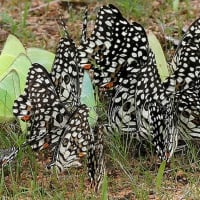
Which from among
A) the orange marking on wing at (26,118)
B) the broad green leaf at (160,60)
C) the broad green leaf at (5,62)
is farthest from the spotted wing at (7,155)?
the broad green leaf at (160,60)

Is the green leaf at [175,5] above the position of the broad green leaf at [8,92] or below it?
above

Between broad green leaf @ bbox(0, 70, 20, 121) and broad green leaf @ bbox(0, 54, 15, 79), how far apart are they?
0.24m

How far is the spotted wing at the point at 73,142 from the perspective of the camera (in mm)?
3650

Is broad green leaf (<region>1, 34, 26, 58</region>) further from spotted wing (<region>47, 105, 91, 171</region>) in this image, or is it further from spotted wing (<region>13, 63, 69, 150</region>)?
spotted wing (<region>47, 105, 91, 171</region>)

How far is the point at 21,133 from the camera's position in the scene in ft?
13.7

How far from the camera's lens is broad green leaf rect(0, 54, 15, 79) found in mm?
4595

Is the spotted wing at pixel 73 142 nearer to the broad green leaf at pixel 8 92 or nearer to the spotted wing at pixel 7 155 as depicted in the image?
the spotted wing at pixel 7 155

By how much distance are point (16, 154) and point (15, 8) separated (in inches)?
85.7

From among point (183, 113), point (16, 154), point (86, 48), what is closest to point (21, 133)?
point (16, 154)

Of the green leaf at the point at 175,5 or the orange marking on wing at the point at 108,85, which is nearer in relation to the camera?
the orange marking on wing at the point at 108,85

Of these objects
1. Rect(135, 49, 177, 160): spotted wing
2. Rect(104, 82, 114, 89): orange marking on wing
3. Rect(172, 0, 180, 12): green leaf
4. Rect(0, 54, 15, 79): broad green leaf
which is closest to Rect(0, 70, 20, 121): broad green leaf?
Rect(0, 54, 15, 79): broad green leaf

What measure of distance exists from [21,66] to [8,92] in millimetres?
220

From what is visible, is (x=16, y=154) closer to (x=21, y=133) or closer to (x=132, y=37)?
(x=21, y=133)

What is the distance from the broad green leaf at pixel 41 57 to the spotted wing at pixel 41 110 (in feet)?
2.44
